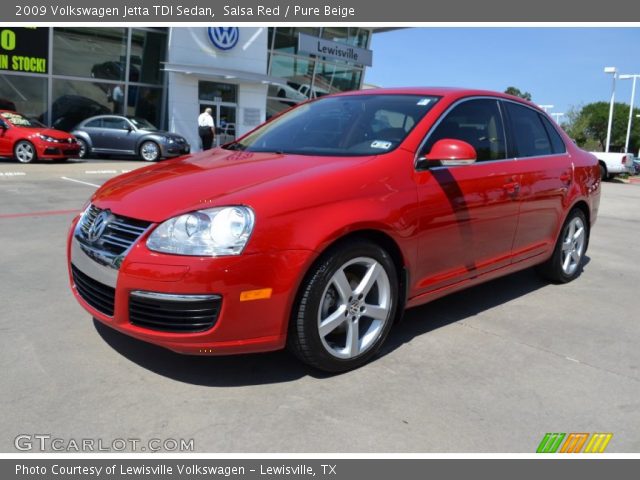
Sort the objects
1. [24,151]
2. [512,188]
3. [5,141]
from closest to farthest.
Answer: [512,188], [5,141], [24,151]

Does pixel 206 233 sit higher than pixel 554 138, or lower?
lower

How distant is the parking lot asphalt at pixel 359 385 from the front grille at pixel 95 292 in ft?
1.18

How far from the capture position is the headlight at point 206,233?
2791 mm

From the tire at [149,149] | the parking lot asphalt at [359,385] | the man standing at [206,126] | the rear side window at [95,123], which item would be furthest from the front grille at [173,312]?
the rear side window at [95,123]

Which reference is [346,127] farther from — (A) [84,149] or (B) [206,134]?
(A) [84,149]

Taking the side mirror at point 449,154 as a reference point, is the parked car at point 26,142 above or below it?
below

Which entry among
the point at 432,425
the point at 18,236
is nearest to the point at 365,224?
the point at 432,425

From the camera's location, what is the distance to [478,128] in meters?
4.19

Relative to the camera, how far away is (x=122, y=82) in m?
22.5

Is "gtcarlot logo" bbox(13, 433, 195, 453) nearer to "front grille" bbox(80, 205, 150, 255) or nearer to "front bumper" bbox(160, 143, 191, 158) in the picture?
"front grille" bbox(80, 205, 150, 255)

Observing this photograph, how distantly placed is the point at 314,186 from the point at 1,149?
15292 mm

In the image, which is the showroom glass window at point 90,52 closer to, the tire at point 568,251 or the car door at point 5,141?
the car door at point 5,141

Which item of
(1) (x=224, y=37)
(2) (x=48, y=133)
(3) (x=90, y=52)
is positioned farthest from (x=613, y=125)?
(2) (x=48, y=133)

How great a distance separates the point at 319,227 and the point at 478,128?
1.83 m
